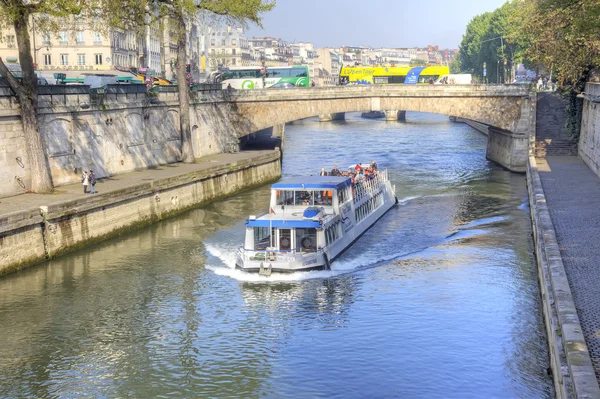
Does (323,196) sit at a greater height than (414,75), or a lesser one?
lesser

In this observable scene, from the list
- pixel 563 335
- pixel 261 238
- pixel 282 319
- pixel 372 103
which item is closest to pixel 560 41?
pixel 372 103

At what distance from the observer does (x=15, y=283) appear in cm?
3594

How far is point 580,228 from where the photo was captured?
36.2 metres

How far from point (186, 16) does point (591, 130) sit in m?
28.8

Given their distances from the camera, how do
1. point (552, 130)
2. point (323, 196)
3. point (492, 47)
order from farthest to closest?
point (492, 47) → point (552, 130) → point (323, 196)

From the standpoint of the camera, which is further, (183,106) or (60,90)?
(183,106)

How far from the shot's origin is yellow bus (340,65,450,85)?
112125 millimetres

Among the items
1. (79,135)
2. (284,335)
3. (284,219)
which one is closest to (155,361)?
(284,335)

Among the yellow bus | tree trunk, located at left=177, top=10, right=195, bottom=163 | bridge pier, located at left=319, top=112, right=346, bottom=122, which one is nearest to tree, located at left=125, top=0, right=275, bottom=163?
tree trunk, located at left=177, top=10, right=195, bottom=163

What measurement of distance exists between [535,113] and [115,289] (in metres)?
45.7

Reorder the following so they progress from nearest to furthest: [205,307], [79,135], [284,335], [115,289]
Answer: [284,335]
[205,307]
[115,289]
[79,135]

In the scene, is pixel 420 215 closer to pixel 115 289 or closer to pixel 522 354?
pixel 115 289

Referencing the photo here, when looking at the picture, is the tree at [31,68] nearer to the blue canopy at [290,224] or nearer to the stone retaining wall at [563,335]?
the blue canopy at [290,224]

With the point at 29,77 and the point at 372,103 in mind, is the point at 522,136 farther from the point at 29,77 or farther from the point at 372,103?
the point at 29,77
